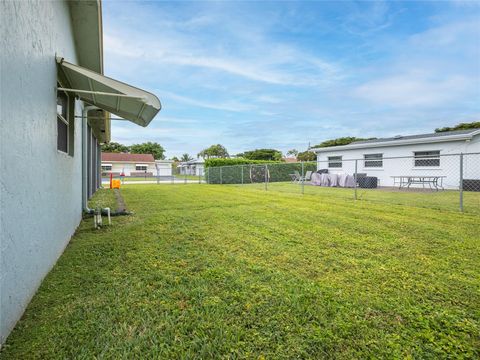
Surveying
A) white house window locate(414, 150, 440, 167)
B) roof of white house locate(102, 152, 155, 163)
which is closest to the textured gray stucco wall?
white house window locate(414, 150, 440, 167)

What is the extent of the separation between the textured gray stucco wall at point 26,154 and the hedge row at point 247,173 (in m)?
16.5

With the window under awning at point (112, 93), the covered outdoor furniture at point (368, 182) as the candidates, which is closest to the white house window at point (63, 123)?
the window under awning at point (112, 93)

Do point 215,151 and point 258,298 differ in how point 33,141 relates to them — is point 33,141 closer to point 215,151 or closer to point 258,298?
point 258,298

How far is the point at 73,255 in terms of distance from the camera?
365 cm

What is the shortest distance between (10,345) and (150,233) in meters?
3.13

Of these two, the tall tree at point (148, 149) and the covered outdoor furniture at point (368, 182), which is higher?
the tall tree at point (148, 149)

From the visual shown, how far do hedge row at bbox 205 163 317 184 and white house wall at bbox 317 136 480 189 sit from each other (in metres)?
5.33

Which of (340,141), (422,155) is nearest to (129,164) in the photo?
(340,141)

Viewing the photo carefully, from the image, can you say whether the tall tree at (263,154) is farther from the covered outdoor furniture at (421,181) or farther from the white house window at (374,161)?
the covered outdoor furniture at (421,181)

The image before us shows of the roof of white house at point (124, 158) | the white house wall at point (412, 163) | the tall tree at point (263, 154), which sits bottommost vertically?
the white house wall at point (412, 163)

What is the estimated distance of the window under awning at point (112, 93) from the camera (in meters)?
3.67

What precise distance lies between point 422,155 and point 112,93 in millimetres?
16769

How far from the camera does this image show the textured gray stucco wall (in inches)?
67.7

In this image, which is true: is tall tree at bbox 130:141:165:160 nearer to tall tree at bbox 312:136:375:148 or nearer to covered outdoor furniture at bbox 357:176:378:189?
tall tree at bbox 312:136:375:148
